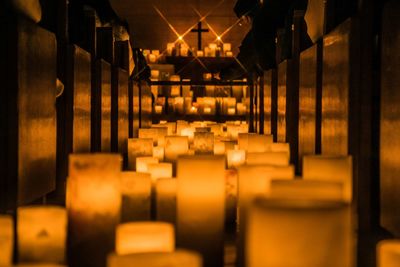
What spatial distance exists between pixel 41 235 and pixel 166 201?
0.61 meters

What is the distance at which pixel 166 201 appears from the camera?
2127mm

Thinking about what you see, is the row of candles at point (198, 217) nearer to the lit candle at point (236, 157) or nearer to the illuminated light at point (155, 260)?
the illuminated light at point (155, 260)

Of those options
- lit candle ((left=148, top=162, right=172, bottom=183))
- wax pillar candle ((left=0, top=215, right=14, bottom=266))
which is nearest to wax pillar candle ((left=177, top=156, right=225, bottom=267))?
wax pillar candle ((left=0, top=215, right=14, bottom=266))

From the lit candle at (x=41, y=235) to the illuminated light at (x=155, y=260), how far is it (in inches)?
21.9

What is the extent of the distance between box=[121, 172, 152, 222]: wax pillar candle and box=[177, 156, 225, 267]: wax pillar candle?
44cm

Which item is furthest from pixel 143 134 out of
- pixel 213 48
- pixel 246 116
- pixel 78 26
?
pixel 213 48

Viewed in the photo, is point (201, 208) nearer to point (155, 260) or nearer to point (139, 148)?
point (155, 260)

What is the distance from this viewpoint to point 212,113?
9539 mm

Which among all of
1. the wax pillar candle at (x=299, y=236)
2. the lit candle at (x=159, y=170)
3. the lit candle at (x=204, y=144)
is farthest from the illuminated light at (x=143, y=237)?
the lit candle at (x=204, y=144)

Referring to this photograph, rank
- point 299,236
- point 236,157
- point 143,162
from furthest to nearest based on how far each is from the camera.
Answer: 1. point 236,157
2. point 143,162
3. point 299,236

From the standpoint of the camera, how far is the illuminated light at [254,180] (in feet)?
5.58

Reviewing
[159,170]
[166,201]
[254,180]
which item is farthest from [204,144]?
[254,180]

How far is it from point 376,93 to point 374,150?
8.0 inches

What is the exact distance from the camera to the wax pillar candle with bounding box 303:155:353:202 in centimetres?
171
